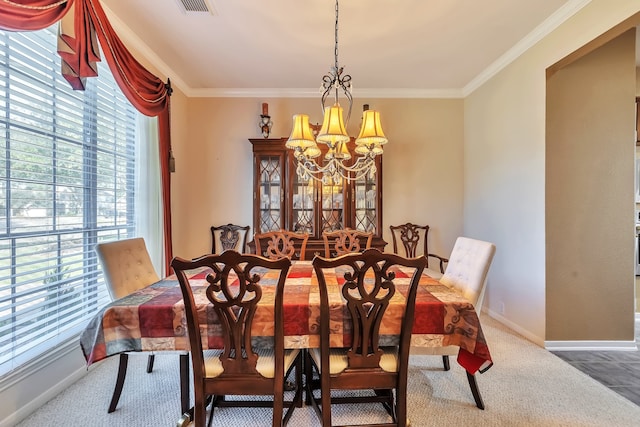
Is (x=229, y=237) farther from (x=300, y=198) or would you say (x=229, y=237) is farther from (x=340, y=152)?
(x=340, y=152)

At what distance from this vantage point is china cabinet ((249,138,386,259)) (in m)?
3.35

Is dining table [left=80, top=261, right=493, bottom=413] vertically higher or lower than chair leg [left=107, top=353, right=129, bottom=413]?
higher

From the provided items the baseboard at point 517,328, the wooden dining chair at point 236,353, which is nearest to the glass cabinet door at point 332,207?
the baseboard at point 517,328

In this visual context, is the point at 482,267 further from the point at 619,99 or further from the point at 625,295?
the point at 619,99

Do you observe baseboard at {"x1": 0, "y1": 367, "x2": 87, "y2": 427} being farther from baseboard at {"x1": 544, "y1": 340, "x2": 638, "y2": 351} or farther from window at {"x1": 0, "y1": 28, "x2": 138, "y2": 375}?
baseboard at {"x1": 544, "y1": 340, "x2": 638, "y2": 351}

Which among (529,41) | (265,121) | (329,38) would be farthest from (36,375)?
(529,41)

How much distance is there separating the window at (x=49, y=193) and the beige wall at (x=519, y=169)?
3.69 metres

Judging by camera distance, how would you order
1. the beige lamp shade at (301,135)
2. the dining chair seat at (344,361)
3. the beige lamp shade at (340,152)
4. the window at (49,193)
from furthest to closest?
the beige lamp shade at (340,152), the beige lamp shade at (301,135), the window at (49,193), the dining chair seat at (344,361)

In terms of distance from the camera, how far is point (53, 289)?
182 centimetres

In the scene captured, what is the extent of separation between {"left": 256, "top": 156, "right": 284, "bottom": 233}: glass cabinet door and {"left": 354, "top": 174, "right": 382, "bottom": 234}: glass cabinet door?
94cm

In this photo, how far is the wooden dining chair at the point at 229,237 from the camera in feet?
11.7

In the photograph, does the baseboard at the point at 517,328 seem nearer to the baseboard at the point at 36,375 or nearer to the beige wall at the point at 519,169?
the beige wall at the point at 519,169

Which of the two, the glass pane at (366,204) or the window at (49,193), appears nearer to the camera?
the window at (49,193)

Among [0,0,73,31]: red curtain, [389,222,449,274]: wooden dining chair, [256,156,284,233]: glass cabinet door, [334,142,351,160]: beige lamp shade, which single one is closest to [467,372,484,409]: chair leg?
[334,142,351,160]: beige lamp shade
